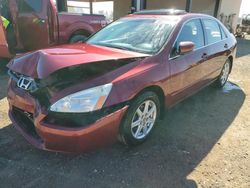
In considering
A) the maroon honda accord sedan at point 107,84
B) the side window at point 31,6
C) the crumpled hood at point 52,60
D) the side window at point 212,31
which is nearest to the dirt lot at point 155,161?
the maroon honda accord sedan at point 107,84

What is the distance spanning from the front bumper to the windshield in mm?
1098

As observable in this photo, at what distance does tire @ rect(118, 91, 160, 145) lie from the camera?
9.48 feet

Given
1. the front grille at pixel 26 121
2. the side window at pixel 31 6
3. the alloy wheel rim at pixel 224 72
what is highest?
the side window at pixel 31 6

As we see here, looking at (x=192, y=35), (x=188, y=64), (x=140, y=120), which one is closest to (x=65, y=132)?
(x=140, y=120)

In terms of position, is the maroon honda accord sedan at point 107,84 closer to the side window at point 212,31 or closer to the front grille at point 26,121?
the front grille at point 26,121

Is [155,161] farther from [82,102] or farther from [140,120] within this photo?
[82,102]

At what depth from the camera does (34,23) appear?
20.7 feet

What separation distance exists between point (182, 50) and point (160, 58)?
37 centimetres

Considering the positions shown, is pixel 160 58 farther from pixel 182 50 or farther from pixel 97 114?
pixel 97 114

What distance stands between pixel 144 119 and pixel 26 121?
1.41 meters

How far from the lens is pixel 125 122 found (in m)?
2.87

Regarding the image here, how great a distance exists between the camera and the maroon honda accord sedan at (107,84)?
8.31ft

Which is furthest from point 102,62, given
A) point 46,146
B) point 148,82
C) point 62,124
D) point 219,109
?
point 219,109

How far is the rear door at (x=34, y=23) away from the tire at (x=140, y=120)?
165 inches
